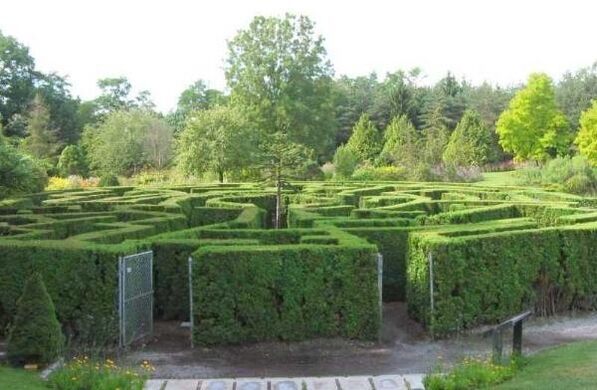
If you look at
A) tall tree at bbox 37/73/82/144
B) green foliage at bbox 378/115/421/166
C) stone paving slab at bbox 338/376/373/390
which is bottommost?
stone paving slab at bbox 338/376/373/390

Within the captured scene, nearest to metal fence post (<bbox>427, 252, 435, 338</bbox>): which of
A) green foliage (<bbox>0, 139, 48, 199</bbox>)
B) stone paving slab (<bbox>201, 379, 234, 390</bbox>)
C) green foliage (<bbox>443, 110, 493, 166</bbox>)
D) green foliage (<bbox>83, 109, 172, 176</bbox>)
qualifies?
stone paving slab (<bbox>201, 379, 234, 390</bbox>)

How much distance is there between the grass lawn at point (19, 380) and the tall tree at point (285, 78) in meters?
49.4

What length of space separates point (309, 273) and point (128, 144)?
4509 cm

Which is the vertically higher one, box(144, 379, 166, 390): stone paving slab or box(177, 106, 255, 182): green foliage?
box(177, 106, 255, 182): green foliage

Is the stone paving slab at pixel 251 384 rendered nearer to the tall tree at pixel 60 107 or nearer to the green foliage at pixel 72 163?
the green foliage at pixel 72 163

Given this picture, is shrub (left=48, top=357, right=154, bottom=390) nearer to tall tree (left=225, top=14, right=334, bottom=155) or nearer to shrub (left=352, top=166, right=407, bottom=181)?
shrub (left=352, top=166, right=407, bottom=181)

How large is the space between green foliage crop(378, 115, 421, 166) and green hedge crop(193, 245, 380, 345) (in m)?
34.7

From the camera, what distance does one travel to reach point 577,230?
14242 mm

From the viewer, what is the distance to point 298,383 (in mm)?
9141

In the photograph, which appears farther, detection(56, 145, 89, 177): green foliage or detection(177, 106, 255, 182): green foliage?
detection(56, 145, 89, 177): green foliage

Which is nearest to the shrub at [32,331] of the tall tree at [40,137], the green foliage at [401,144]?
the green foliage at [401,144]

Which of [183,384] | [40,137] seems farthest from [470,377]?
[40,137]

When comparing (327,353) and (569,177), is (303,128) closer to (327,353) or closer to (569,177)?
(569,177)

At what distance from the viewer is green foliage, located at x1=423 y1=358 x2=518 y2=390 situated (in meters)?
8.39
